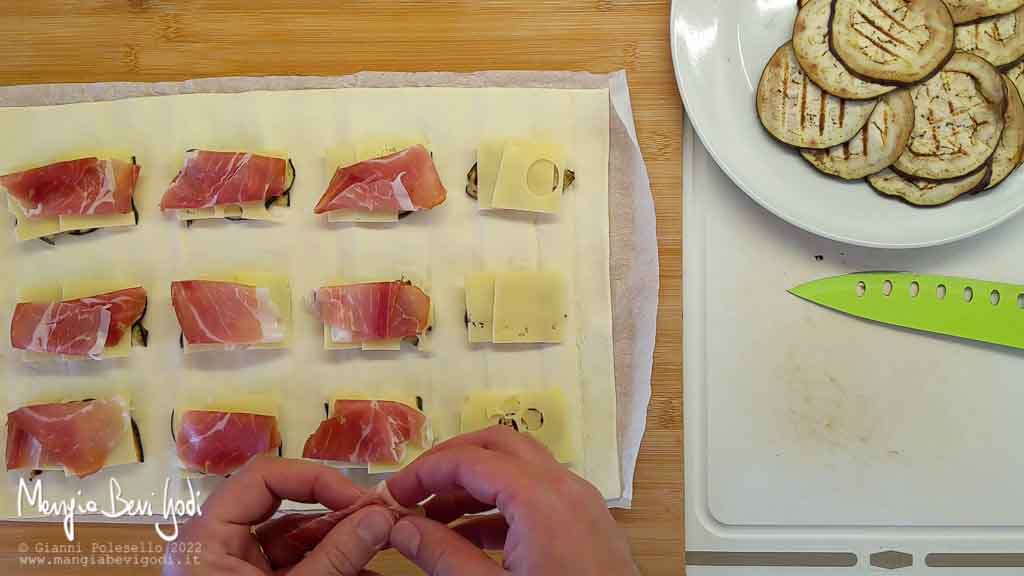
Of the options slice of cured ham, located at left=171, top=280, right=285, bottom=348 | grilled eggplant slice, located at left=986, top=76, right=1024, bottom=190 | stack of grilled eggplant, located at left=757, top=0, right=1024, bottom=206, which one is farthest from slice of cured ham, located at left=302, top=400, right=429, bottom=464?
grilled eggplant slice, located at left=986, top=76, right=1024, bottom=190

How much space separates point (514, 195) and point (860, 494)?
0.76 metres

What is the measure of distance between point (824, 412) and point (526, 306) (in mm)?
533

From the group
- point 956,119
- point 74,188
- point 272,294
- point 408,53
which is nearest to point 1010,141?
point 956,119

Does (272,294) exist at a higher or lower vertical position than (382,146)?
lower

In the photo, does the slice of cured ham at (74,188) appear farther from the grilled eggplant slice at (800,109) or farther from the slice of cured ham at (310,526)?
the grilled eggplant slice at (800,109)

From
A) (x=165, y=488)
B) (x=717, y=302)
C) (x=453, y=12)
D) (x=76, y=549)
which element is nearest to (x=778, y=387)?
(x=717, y=302)

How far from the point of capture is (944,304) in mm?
1181

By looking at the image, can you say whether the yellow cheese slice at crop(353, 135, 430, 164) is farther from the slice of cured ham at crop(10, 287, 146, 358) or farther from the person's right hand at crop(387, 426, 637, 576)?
the person's right hand at crop(387, 426, 637, 576)

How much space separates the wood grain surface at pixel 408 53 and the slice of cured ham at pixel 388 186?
182 millimetres

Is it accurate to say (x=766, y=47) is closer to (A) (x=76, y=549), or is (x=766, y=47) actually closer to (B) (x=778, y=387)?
(B) (x=778, y=387)

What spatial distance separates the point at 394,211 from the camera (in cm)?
119

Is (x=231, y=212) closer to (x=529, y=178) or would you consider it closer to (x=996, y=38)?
(x=529, y=178)

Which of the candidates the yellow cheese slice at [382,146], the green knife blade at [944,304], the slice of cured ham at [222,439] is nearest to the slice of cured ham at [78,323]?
the slice of cured ham at [222,439]

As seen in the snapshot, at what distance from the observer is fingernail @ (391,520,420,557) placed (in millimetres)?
784
